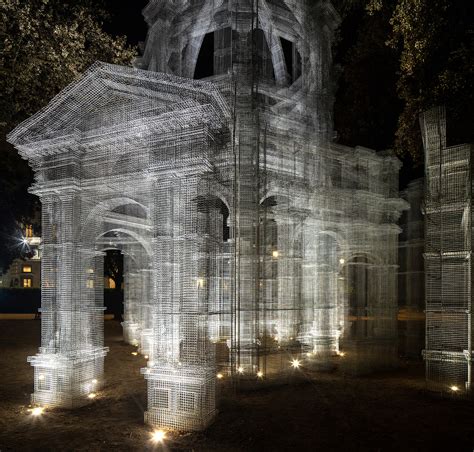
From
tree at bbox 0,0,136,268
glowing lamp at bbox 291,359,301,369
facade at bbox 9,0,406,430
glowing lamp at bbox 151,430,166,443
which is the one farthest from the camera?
tree at bbox 0,0,136,268

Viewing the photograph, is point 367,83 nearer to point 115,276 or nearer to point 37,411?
point 37,411

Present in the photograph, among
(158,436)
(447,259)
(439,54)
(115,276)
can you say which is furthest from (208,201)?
(115,276)

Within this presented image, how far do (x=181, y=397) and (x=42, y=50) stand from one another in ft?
42.2

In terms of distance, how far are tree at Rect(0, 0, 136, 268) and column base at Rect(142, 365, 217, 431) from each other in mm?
10933

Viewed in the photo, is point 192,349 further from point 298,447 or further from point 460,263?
point 460,263

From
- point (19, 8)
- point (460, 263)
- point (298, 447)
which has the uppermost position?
point (19, 8)

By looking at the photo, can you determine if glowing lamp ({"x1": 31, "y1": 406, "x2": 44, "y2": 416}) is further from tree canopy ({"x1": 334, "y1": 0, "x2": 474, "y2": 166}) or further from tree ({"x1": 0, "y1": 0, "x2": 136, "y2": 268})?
tree canopy ({"x1": 334, "y1": 0, "x2": 474, "y2": 166})

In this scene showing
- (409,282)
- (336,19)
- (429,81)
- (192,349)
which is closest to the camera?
(192,349)

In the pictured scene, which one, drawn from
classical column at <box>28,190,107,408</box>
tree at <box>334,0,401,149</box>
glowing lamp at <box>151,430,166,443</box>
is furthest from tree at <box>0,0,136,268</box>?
glowing lamp at <box>151,430,166,443</box>

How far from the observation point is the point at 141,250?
2156 centimetres

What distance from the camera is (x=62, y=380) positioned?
505 inches

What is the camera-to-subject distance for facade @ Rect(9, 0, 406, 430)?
11336mm

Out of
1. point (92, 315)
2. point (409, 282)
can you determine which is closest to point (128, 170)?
point (92, 315)

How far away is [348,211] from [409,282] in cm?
524
